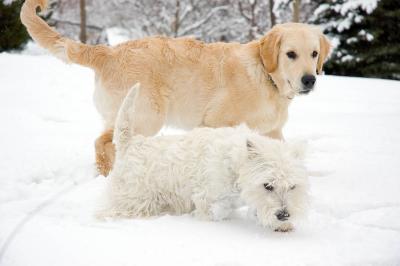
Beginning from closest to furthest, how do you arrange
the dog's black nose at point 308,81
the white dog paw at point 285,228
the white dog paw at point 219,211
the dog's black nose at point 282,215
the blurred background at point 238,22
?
the dog's black nose at point 282,215 < the white dog paw at point 285,228 < the white dog paw at point 219,211 < the dog's black nose at point 308,81 < the blurred background at point 238,22

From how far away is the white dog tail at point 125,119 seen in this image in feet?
13.3

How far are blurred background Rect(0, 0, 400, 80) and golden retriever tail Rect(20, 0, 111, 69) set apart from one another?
47.2 inches

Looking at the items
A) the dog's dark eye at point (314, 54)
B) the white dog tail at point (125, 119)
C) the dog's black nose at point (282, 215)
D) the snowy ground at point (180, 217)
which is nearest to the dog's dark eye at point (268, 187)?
the dog's black nose at point (282, 215)

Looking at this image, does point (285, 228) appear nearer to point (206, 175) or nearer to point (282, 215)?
point (282, 215)

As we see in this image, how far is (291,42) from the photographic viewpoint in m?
5.32

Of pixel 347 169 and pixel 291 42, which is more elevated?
pixel 291 42

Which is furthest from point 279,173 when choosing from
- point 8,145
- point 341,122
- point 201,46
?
point 341,122

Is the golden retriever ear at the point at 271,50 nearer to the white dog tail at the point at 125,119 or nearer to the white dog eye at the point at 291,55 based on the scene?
the white dog eye at the point at 291,55

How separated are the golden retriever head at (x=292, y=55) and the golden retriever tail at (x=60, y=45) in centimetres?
191

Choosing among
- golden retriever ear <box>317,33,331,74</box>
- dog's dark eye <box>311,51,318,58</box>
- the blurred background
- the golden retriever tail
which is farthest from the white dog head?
the blurred background

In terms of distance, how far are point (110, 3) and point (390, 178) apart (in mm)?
28427

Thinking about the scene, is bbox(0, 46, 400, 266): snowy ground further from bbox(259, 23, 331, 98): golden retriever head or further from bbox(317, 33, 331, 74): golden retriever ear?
bbox(317, 33, 331, 74): golden retriever ear

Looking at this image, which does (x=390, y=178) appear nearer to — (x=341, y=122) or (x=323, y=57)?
(x=323, y=57)

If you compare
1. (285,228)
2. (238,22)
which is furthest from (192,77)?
Result: (238,22)
